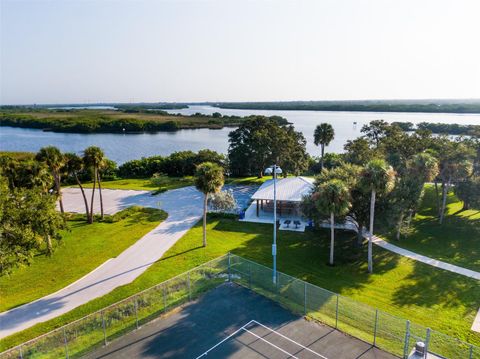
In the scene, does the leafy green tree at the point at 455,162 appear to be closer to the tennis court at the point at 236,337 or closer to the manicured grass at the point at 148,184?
the tennis court at the point at 236,337

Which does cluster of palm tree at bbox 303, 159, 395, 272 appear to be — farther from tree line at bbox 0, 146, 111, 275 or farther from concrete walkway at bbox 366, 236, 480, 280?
tree line at bbox 0, 146, 111, 275

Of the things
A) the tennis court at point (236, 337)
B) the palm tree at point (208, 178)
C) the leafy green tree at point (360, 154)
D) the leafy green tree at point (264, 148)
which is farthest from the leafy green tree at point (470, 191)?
Answer: the palm tree at point (208, 178)

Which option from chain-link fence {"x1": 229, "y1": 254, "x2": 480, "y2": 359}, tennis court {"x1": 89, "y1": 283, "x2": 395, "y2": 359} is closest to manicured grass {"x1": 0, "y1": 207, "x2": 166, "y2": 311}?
tennis court {"x1": 89, "y1": 283, "x2": 395, "y2": 359}

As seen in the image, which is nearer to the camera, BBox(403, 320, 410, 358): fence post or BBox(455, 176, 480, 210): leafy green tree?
BBox(403, 320, 410, 358): fence post

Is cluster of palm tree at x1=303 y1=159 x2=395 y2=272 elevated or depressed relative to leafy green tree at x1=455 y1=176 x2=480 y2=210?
elevated

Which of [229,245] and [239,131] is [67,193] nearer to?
[239,131]

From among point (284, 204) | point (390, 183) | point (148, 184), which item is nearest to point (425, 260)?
point (390, 183)

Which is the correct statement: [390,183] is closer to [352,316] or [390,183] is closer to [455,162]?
[352,316]
